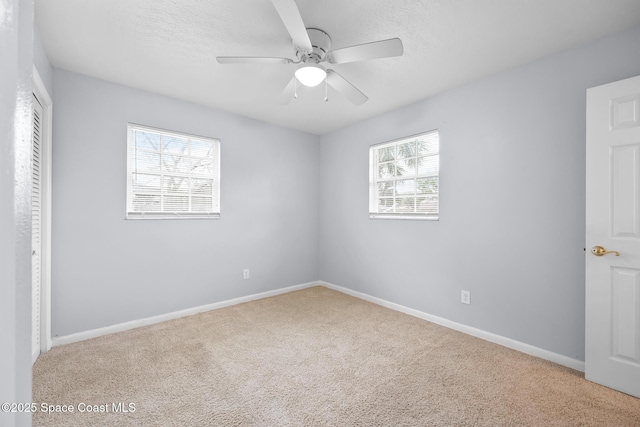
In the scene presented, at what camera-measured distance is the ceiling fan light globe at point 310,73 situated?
1928mm

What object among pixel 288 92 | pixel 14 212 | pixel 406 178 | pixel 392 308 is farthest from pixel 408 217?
pixel 14 212

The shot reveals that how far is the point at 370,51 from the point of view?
69.3 inches

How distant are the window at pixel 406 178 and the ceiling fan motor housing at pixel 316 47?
1.68 m

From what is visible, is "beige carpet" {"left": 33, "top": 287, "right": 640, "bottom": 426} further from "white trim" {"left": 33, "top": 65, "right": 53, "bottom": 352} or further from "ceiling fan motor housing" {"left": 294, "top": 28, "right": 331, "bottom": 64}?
"ceiling fan motor housing" {"left": 294, "top": 28, "right": 331, "bottom": 64}

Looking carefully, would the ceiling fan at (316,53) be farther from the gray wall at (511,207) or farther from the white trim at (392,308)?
the white trim at (392,308)

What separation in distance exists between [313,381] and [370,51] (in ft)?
7.39

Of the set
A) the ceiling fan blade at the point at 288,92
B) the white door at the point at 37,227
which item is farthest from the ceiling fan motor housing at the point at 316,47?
the white door at the point at 37,227

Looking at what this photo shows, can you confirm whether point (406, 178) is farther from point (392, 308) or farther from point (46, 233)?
point (46, 233)

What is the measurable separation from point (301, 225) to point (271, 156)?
1142 mm

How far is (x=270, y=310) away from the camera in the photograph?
3404mm

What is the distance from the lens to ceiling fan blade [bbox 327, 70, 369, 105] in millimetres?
2162

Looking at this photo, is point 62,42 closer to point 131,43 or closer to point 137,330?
point 131,43

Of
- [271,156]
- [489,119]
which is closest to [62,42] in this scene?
[271,156]

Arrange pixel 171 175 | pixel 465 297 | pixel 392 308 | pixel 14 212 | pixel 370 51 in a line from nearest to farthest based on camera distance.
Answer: pixel 14 212
pixel 370 51
pixel 465 297
pixel 171 175
pixel 392 308
